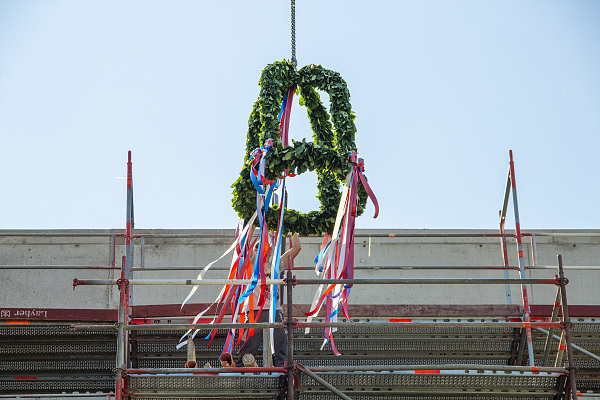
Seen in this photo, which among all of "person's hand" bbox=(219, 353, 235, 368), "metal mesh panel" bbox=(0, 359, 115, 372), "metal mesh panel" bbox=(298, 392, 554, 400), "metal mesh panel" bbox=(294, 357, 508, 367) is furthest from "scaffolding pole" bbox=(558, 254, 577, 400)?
"metal mesh panel" bbox=(0, 359, 115, 372)

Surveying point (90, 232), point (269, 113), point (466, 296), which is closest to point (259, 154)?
point (269, 113)

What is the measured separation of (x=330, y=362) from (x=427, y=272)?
3.11m

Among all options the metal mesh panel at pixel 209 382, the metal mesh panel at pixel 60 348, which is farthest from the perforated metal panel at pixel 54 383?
the metal mesh panel at pixel 209 382

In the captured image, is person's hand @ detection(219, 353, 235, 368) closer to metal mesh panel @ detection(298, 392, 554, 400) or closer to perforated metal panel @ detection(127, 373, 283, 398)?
perforated metal panel @ detection(127, 373, 283, 398)

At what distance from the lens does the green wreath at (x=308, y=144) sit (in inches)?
265

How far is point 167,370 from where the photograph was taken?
17.5 feet

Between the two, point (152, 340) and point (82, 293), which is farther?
point (82, 293)

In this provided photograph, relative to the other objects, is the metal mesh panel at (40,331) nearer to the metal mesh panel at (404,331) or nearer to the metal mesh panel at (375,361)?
the metal mesh panel at (375,361)

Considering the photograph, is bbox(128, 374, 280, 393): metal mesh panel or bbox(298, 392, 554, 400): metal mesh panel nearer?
bbox(128, 374, 280, 393): metal mesh panel

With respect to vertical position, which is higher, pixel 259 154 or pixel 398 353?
pixel 259 154

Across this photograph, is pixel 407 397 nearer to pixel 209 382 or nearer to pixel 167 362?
pixel 209 382

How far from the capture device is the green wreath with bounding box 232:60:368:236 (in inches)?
265

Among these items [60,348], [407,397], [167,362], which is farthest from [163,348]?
[407,397]

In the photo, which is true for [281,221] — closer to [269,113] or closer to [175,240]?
[269,113]
